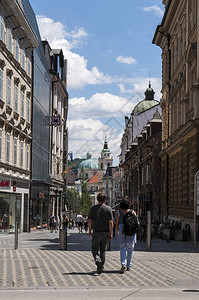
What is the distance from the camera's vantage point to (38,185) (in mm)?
43781

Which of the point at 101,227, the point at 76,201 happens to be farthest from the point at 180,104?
the point at 76,201

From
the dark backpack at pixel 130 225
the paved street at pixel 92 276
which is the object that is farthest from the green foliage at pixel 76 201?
the dark backpack at pixel 130 225

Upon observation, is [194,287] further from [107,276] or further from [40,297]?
[40,297]

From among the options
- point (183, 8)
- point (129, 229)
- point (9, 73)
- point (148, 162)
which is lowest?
point (129, 229)

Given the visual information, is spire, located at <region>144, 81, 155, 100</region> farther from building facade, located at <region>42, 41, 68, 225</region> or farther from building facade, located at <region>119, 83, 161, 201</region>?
building facade, located at <region>42, 41, 68, 225</region>

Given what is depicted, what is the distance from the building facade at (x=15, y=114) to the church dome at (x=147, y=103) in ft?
156

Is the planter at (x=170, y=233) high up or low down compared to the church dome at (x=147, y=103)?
down

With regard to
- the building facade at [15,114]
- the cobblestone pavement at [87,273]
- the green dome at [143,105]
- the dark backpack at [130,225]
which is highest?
the green dome at [143,105]

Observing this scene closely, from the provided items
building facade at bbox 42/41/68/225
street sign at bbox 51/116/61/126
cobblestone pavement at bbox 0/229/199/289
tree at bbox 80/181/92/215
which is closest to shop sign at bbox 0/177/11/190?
cobblestone pavement at bbox 0/229/199/289

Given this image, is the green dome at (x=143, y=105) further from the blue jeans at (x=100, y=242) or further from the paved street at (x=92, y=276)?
the blue jeans at (x=100, y=242)

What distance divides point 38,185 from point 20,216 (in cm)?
668

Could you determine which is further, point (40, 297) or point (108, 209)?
point (108, 209)

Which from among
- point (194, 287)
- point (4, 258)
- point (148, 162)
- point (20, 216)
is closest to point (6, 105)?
point (20, 216)

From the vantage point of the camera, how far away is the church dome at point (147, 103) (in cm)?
8619
